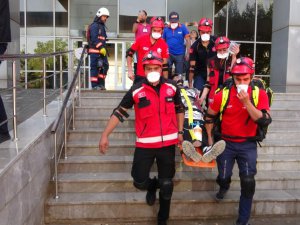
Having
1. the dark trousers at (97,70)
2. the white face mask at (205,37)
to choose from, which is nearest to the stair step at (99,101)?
the dark trousers at (97,70)

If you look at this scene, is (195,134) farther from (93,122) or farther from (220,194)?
(93,122)

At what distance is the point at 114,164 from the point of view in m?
5.47

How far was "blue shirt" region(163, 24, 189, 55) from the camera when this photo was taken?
313 inches

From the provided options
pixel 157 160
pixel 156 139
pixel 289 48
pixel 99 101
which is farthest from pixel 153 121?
pixel 289 48

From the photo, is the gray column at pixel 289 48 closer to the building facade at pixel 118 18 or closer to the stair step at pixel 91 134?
the building facade at pixel 118 18

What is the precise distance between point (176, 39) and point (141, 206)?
4214 millimetres

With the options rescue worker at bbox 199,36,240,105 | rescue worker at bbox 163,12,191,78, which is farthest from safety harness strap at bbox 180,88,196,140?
rescue worker at bbox 163,12,191,78

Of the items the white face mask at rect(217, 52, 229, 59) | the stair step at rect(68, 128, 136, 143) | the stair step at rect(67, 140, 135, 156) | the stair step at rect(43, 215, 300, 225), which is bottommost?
the stair step at rect(43, 215, 300, 225)

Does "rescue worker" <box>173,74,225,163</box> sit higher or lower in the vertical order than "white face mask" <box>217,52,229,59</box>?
lower

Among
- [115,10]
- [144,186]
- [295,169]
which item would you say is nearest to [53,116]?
[144,186]

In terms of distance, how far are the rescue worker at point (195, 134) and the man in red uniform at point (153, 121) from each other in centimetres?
23

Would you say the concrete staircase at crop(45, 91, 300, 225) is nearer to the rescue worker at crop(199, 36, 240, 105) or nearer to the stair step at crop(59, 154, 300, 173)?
the stair step at crop(59, 154, 300, 173)

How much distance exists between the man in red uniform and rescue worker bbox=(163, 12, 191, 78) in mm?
3806

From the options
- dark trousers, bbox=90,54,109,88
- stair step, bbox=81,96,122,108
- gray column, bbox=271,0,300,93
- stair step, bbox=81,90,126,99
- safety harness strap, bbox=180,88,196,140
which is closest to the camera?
safety harness strap, bbox=180,88,196,140
